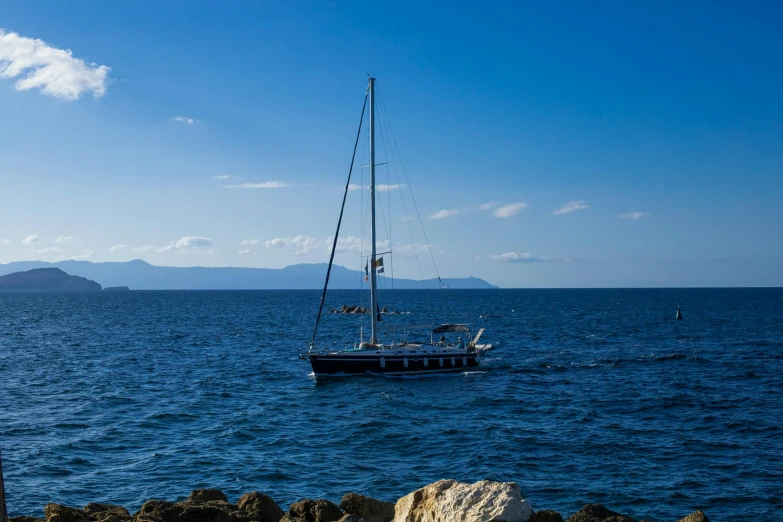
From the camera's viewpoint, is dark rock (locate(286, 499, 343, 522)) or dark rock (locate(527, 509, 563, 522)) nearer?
dark rock (locate(527, 509, 563, 522))

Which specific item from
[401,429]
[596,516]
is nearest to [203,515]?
[596,516]

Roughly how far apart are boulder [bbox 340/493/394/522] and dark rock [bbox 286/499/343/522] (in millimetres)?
247

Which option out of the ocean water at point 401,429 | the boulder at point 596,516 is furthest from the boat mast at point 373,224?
the boulder at point 596,516

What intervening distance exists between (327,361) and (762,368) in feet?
99.4

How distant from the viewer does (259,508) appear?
1559 centimetres

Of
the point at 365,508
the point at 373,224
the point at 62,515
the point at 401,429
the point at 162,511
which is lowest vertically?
the point at 401,429

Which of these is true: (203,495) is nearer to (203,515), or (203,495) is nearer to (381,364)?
(203,515)

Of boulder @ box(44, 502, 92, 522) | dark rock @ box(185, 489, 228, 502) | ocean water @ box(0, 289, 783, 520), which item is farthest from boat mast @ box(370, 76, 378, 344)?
boulder @ box(44, 502, 92, 522)

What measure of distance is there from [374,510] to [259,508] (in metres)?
2.64

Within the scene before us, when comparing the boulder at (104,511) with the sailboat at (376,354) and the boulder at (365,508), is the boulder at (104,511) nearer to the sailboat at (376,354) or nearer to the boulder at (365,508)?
the boulder at (365,508)

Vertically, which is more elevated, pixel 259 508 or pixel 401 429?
pixel 259 508

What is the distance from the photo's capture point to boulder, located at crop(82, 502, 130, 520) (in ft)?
49.7

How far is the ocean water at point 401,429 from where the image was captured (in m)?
21.7

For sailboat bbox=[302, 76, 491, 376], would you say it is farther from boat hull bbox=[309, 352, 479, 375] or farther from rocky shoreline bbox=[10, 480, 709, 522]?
rocky shoreline bbox=[10, 480, 709, 522]
